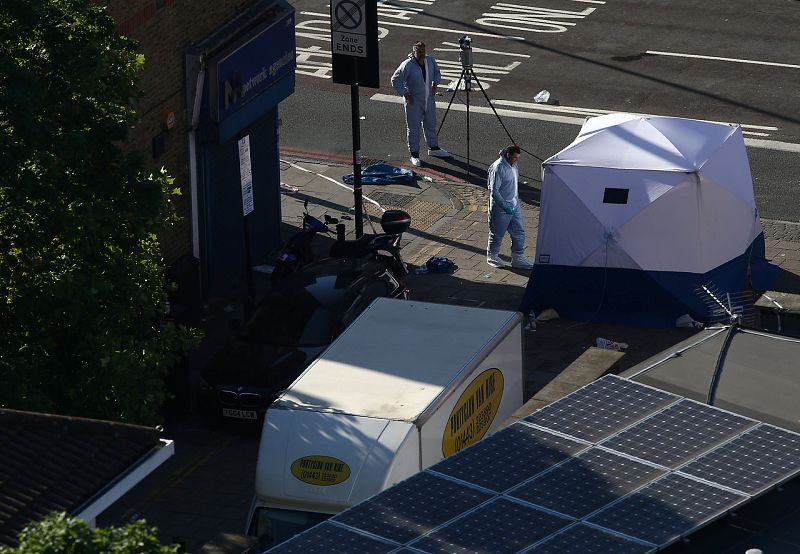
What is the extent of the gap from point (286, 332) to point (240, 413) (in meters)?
1.24

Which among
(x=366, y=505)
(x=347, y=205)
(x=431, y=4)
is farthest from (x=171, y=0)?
(x=431, y=4)

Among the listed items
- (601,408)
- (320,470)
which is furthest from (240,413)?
(601,408)

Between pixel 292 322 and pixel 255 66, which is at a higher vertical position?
pixel 255 66

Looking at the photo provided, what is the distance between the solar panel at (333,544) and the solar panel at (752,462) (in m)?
2.22

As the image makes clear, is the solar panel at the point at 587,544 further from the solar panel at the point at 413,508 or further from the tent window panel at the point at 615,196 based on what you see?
the tent window panel at the point at 615,196

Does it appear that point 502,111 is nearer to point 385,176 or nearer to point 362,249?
point 385,176

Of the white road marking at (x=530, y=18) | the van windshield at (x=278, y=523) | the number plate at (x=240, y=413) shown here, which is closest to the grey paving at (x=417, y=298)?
the number plate at (x=240, y=413)

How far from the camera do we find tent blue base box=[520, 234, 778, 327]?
20.0 metres

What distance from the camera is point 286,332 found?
1833 cm

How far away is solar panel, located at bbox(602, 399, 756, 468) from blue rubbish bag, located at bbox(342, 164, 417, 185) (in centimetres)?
1438

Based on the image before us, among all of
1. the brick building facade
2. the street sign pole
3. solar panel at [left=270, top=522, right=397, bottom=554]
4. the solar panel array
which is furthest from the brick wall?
solar panel at [left=270, top=522, right=397, bottom=554]

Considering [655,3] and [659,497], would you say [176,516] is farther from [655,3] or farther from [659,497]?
[655,3]

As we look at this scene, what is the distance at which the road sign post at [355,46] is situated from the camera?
2075 centimetres

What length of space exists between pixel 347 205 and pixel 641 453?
1439 centimetres
